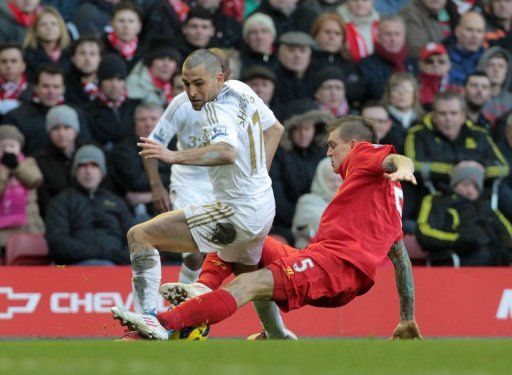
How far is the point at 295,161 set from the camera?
14.1m

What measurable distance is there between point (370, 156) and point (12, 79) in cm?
614

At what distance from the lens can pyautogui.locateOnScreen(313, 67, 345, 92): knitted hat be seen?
48.3 feet

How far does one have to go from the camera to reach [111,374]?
19.1ft

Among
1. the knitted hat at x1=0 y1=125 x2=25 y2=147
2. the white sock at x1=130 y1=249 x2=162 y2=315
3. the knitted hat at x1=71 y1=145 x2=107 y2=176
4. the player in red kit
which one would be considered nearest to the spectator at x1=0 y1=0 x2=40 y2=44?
the knitted hat at x1=0 y1=125 x2=25 y2=147

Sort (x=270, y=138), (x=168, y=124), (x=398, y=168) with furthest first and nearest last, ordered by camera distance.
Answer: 1. (x=168, y=124)
2. (x=270, y=138)
3. (x=398, y=168)

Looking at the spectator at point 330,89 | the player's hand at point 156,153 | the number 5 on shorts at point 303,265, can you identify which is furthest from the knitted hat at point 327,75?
the player's hand at point 156,153

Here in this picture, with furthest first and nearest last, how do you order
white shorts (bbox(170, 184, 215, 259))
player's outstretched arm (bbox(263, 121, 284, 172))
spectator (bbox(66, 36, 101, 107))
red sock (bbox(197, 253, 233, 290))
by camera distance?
spectator (bbox(66, 36, 101, 107)), white shorts (bbox(170, 184, 215, 259)), player's outstretched arm (bbox(263, 121, 284, 172)), red sock (bbox(197, 253, 233, 290))

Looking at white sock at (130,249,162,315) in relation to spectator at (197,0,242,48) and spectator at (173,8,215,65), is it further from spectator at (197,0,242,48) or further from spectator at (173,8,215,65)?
spectator at (197,0,242,48)

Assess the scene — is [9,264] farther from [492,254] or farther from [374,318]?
[492,254]

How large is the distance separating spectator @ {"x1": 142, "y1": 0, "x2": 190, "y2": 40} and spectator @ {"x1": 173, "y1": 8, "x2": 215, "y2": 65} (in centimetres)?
21

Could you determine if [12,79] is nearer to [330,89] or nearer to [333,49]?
[330,89]

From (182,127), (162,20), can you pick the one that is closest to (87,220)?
(182,127)

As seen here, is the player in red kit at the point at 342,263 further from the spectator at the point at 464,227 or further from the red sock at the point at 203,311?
the spectator at the point at 464,227

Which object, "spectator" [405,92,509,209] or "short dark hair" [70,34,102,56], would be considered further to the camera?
"short dark hair" [70,34,102,56]
